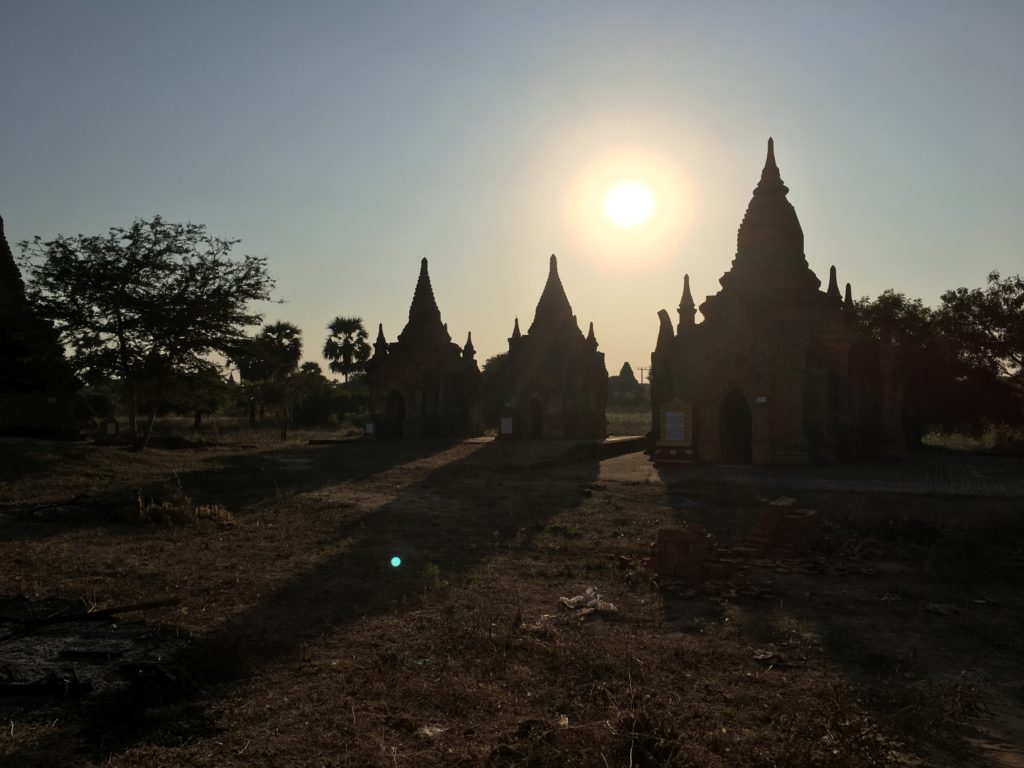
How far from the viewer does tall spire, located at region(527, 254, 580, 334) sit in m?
32.2

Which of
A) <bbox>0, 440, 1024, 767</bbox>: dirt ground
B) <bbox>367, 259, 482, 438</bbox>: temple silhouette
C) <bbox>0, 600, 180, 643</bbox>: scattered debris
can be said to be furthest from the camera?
<bbox>367, 259, 482, 438</bbox>: temple silhouette

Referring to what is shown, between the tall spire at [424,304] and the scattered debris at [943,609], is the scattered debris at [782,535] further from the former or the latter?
the tall spire at [424,304]

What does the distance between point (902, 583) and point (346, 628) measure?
19.4ft

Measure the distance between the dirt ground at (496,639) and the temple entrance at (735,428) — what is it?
831cm

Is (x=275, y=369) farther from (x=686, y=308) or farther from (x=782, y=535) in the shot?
(x=782, y=535)

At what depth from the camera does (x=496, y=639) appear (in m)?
6.29

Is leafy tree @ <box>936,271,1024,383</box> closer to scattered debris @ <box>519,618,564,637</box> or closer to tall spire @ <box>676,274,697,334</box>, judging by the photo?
tall spire @ <box>676,274,697,334</box>

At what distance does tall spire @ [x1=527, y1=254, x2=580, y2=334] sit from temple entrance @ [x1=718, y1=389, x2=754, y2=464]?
1166cm

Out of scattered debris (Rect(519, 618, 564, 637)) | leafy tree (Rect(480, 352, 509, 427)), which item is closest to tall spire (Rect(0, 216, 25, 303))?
leafy tree (Rect(480, 352, 509, 427))

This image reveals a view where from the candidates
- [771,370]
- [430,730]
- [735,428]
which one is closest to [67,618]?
[430,730]

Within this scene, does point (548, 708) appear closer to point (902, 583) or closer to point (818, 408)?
point (902, 583)

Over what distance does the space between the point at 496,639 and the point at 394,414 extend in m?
28.1

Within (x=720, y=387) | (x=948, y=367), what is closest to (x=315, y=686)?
(x=720, y=387)

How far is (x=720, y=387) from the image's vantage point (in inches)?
840
